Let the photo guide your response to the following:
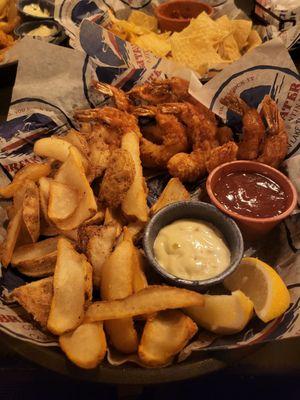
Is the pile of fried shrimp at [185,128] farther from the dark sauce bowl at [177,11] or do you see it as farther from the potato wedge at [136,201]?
the dark sauce bowl at [177,11]

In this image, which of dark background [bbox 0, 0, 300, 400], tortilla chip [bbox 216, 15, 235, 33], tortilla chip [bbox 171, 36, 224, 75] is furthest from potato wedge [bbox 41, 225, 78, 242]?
tortilla chip [bbox 216, 15, 235, 33]

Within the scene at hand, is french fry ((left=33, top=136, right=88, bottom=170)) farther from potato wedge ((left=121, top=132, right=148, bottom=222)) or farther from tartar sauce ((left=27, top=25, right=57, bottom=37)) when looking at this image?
tartar sauce ((left=27, top=25, right=57, bottom=37))

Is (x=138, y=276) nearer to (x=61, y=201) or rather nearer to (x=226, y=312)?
(x=226, y=312)

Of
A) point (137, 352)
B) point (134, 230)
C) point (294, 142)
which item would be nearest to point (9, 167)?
point (134, 230)

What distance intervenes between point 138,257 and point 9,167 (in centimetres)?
90

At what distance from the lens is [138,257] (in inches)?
64.7

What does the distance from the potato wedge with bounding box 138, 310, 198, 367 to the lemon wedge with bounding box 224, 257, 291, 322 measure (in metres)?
0.27

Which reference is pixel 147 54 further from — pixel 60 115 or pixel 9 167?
pixel 9 167

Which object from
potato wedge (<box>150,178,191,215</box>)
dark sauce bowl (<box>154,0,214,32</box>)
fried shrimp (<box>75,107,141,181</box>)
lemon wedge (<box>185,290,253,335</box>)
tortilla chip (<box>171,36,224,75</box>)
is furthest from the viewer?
dark sauce bowl (<box>154,0,214,32</box>)

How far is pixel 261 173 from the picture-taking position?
6.68 feet

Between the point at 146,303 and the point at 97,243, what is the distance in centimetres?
36

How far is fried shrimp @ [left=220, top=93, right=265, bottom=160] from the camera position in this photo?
2.14 metres

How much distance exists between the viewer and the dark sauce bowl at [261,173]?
5.99 feet

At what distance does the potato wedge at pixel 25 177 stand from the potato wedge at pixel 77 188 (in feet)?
0.42
